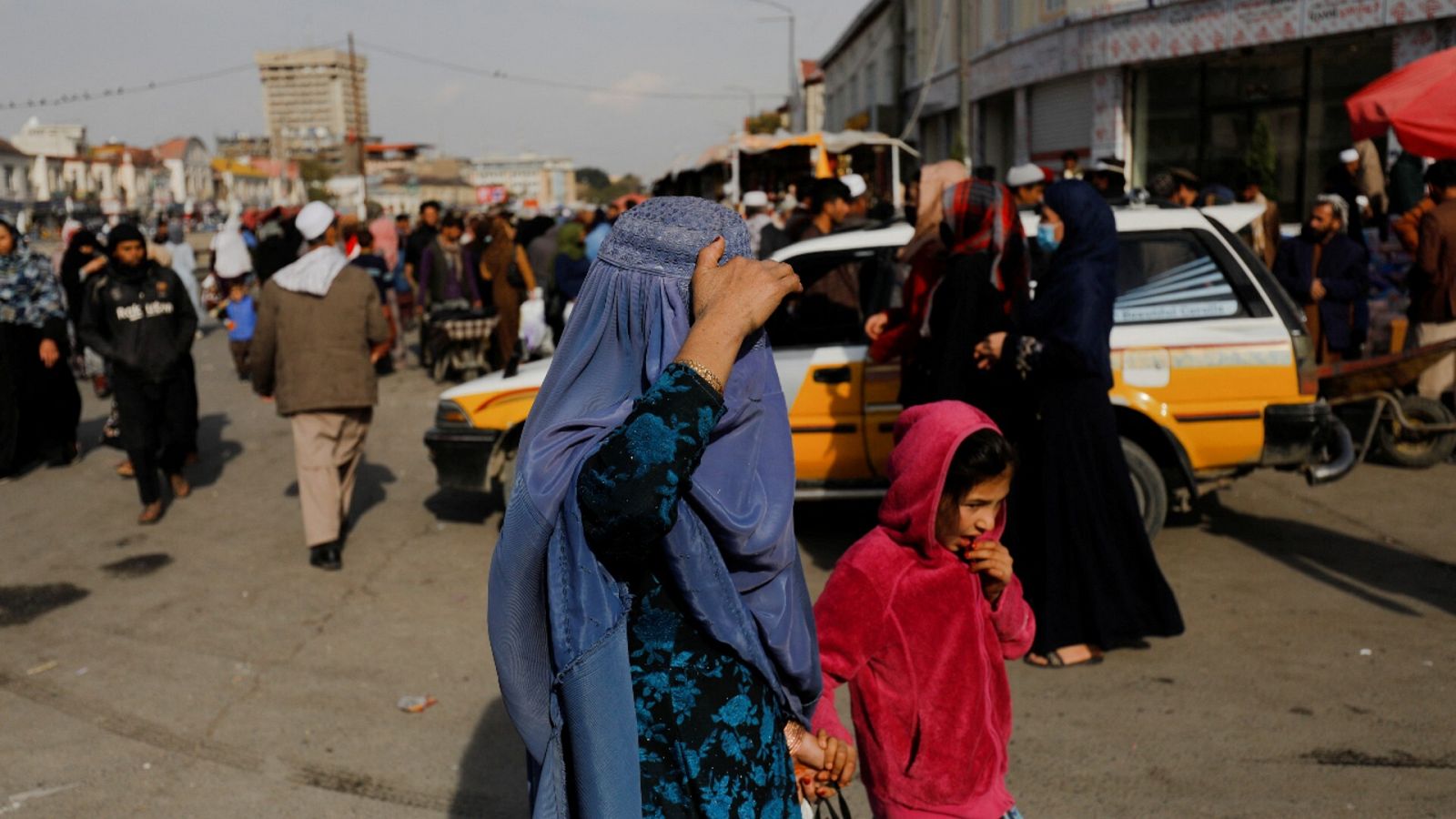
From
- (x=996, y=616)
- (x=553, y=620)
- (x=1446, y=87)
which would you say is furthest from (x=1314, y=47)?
(x=553, y=620)

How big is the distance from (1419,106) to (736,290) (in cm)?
581

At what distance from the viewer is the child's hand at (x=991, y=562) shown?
8.81 feet

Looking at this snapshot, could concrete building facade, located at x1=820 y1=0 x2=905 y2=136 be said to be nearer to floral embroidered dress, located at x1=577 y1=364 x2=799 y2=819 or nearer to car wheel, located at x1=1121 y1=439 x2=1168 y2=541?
car wheel, located at x1=1121 y1=439 x2=1168 y2=541

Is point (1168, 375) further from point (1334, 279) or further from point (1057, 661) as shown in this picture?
point (1334, 279)

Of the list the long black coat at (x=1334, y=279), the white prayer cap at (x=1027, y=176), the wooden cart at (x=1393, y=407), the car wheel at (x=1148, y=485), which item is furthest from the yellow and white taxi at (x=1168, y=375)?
the long black coat at (x=1334, y=279)

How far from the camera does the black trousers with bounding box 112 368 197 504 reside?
314 inches

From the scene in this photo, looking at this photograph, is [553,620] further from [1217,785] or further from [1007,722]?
[1217,785]

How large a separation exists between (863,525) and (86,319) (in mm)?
5135

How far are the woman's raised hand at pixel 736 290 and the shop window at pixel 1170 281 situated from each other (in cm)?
464

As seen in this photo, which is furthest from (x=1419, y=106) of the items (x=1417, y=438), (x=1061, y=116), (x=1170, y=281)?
(x=1061, y=116)

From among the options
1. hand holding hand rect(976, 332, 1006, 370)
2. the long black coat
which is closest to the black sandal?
hand holding hand rect(976, 332, 1006, 370)

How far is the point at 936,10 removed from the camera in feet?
107

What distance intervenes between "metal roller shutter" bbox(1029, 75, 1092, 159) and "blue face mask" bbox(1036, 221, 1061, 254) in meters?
17.0

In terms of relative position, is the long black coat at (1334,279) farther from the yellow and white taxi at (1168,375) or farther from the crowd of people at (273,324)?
the crowd of people at (273,324)
